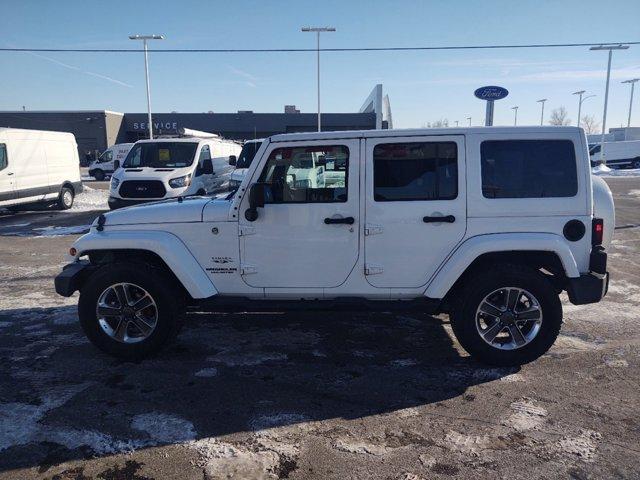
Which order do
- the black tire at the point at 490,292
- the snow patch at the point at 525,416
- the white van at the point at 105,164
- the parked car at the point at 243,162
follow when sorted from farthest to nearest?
the white van at the point at 105,164 < the parked car at the point at 243,162 < the black tire at the point at 490,292 < the snow patch at the point at 525,416

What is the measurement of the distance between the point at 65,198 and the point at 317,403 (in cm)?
1534

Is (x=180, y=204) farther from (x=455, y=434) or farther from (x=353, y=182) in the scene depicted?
(x=455, y=434)

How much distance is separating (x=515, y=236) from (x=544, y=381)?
1242 millimetres

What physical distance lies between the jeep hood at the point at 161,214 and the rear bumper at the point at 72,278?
45 centimetres

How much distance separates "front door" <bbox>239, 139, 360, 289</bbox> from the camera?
430cm

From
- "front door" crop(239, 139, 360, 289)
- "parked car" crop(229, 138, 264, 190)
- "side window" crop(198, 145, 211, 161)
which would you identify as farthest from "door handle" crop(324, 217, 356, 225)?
"side window" crop(198, 145, 211, 161)

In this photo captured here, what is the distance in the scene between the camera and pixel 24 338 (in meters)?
5.18

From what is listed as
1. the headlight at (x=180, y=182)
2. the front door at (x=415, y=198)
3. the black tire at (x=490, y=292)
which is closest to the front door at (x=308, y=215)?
the front door at (x=415, y=198)

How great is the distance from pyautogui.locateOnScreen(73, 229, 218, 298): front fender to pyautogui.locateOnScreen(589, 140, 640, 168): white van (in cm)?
4232

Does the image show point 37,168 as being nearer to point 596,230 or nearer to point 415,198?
point 415,198

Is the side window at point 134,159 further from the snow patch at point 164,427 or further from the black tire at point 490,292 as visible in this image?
the black tire at point 490,292

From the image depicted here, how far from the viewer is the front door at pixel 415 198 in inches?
167

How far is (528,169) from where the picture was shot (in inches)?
166

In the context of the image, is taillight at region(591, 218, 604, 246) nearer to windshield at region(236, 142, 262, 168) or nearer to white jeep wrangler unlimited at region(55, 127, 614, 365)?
white jeep wrangler unlimited at region(55, 127, 614, 365)
